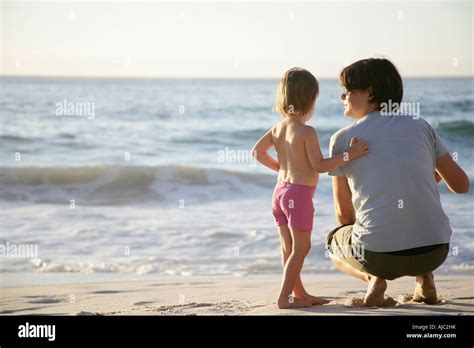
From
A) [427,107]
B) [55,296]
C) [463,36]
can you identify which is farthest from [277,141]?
[427,107]

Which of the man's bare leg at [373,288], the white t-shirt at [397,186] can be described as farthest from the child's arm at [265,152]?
the man's bare leg at [373,288]

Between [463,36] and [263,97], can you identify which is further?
[263,97]

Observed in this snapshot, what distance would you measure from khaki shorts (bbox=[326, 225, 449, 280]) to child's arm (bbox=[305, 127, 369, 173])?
1.30ft

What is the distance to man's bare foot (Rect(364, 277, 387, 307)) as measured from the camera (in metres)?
3.77

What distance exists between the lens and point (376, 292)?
149 inches

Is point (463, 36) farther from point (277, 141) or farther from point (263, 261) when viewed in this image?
point (277, 141)

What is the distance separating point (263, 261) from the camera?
6352 millimetres

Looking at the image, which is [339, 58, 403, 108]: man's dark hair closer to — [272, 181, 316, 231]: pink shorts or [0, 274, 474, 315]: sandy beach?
[272, 181, 316, 231]: pink shorts

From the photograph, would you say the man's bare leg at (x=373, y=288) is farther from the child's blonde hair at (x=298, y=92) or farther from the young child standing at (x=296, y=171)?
the child's blonde hair at (x=298, y=92)

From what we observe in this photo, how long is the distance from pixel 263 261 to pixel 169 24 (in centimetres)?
1073

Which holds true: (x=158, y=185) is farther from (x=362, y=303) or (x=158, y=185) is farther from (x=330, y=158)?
(x=330, y=158)

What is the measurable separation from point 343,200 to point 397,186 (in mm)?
411
